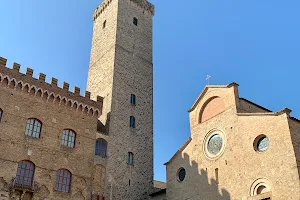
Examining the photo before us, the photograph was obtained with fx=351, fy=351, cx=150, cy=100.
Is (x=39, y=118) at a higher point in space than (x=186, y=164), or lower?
higher

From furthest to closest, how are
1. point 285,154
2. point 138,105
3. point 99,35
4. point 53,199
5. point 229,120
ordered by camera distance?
point 99,35
point 138,105
point 229,120
point 53,199
point 285,154

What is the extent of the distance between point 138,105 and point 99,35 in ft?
32.0

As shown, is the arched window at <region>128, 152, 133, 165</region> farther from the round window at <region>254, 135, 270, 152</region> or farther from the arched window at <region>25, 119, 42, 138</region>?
the round window at <region>254, 135, 270, 152</region>

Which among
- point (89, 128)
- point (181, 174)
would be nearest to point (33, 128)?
point (89, 128)

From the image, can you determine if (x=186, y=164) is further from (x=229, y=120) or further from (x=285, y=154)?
(x=285, y=154)

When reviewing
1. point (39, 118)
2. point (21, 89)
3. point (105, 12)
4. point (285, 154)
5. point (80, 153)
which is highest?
point (105, 12)

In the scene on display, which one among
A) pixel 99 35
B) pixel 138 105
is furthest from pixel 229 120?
pixel 99 35

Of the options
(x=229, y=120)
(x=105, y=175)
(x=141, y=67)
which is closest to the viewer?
(x=229, y=120)

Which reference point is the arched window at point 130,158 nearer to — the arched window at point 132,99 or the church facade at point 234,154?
the church facade at point 234,154

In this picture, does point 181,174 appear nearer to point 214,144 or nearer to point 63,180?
point 214,144

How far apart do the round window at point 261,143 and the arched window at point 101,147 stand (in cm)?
1171

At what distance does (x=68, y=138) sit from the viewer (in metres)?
26.2

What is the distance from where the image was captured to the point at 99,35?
3706 centimetres

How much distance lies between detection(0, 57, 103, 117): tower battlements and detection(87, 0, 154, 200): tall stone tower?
7.32ft
